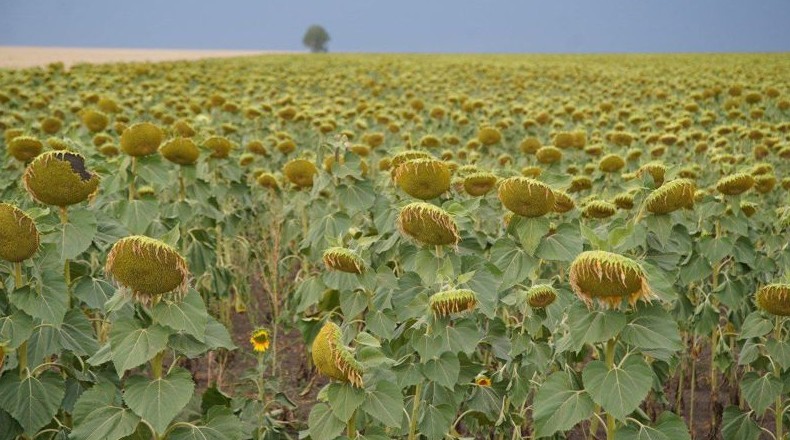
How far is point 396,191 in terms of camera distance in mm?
3291

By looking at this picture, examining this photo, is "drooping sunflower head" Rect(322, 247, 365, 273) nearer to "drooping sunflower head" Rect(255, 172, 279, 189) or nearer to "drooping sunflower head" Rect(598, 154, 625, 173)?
"drooping sunflower head" Rect(598, 154, 625, 173)

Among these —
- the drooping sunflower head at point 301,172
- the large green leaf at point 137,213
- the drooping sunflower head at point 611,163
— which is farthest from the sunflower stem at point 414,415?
the drooping sunflower head at point 611,163

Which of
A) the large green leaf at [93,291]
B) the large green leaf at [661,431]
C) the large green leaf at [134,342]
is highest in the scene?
the large green leaf at [134,342]

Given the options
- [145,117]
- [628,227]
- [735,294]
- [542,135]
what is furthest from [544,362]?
[145,117]

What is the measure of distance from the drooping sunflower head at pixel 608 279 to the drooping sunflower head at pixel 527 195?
1.89 feet

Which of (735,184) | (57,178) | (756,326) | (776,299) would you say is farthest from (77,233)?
(735,184)

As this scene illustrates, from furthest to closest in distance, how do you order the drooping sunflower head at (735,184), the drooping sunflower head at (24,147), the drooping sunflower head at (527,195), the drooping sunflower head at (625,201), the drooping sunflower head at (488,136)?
the drooping sunflower head at (488,136), the drooping sunflower head at (24,147), the drooping sunflower head at (735,184), the drooping sunflower head at (625,201), the drooping sunflower head at (527,195)

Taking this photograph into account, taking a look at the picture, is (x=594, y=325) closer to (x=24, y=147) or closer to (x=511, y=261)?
(x=511, y=261)

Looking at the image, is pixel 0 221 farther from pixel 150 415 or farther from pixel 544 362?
pixel 544 362

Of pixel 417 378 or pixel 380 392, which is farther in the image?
pixel 417 378

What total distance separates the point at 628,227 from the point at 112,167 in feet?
9.26

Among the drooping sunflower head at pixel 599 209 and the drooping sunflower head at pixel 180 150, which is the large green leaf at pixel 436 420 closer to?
the drooping sunflower head at pixel 599 209

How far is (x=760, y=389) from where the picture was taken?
295cm

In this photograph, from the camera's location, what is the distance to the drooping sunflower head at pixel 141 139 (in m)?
3.49
